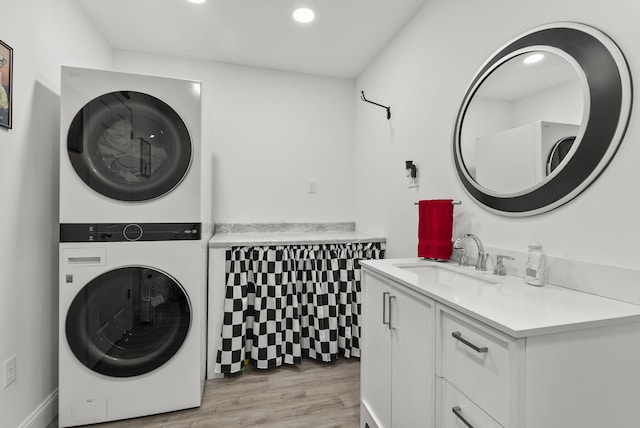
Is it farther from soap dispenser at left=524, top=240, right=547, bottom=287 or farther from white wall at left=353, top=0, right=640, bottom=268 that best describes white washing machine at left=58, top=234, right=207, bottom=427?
soap dispenser at left=524, top=240, right=547, bottom=287

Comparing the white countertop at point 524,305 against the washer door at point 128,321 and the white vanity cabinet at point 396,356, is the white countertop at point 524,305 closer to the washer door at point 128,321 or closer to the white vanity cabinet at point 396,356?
the white vanity cabinet at point 396,356

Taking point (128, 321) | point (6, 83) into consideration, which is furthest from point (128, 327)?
point (6, 83)

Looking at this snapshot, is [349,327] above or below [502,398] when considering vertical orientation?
below

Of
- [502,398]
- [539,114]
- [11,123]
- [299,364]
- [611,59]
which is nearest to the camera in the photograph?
[502,398]

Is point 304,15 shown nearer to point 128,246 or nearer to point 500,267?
point 128,246

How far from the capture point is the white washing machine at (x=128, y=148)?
1587 mm

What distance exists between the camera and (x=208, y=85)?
2.73 m

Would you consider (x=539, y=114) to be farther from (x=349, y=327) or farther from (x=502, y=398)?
(x=349, y=327)

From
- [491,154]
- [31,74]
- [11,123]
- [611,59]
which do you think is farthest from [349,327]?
[31,74]

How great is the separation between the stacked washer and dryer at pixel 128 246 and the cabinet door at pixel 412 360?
3.82 feet

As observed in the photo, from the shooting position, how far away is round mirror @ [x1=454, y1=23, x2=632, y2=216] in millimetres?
1033

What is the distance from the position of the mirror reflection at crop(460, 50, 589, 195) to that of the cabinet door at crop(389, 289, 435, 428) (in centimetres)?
72

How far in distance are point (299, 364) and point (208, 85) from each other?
2.57m

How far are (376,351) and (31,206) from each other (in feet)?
6.47
